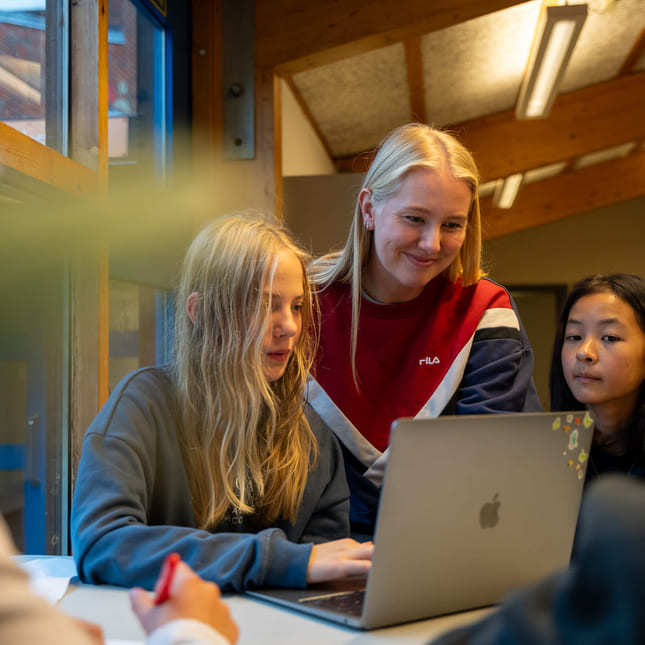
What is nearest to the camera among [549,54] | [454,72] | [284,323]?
[284,323]

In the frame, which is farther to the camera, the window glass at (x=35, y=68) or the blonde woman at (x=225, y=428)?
the window glass at (x=35, y=68)

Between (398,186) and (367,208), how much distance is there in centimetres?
13

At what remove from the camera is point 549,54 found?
311 cm

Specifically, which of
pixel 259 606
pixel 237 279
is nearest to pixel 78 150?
pixel 237 279

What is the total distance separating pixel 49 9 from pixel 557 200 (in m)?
5.12

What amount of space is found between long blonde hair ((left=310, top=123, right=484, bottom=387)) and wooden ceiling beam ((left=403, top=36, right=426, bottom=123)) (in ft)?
5.99

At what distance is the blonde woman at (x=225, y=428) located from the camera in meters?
1.05

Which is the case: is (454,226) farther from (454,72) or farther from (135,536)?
(454,72)

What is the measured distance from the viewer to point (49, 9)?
81.2 inches

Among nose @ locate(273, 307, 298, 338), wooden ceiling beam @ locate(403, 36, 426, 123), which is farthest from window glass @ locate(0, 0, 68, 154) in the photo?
wooden ceiling beam @ locate(403, 36, 426, 123)

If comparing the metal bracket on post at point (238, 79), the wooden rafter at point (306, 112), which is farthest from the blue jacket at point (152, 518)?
the wooden rafter at point (306, 112)

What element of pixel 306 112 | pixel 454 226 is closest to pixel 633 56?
pixel 306 112

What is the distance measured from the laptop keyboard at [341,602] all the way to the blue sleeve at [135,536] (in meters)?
0.05

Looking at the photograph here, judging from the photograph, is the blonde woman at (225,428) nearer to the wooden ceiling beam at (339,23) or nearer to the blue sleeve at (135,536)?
the blue sleeve at (135,536)
